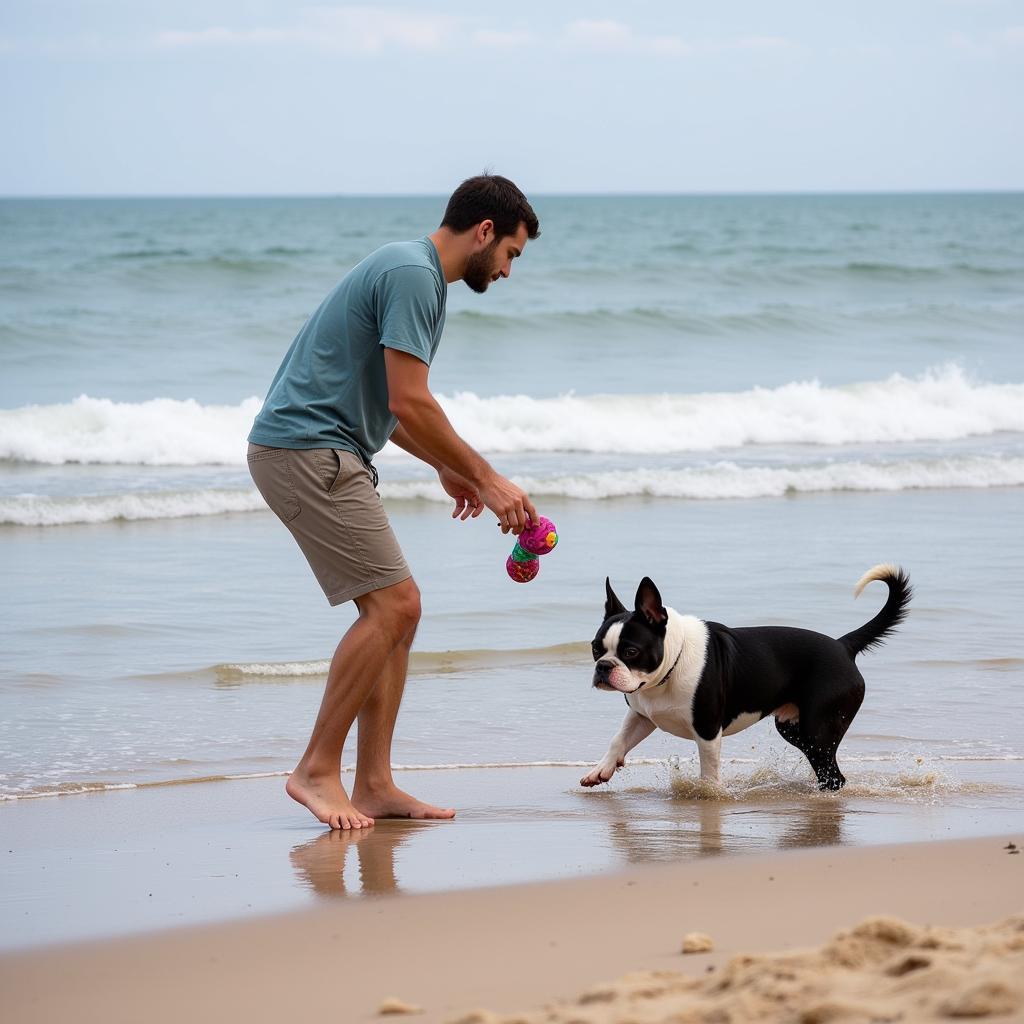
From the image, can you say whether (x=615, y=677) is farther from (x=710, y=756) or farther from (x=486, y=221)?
(x=486, y=221)

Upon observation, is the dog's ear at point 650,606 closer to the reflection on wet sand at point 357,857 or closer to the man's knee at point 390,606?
the man's knee at point 390,606

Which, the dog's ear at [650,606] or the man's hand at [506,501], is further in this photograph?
the dog's ear at [650,606]

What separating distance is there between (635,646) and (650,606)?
0.16 m

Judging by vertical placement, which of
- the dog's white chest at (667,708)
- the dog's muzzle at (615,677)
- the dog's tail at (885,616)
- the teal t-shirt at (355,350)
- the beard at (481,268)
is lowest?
the dog's white chest at (667,708)

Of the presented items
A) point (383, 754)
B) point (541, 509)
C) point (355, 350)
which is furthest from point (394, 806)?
point (541, 509)

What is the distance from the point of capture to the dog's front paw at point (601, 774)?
520 centimetres

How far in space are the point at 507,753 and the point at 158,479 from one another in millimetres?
8649

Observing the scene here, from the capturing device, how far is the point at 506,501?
14.6 ft

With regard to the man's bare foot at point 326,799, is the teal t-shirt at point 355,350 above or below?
above

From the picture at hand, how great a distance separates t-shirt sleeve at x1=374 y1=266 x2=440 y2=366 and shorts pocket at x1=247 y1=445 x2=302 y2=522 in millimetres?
536

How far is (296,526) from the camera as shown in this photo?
184 inches

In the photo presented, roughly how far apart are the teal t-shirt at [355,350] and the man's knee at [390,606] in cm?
44

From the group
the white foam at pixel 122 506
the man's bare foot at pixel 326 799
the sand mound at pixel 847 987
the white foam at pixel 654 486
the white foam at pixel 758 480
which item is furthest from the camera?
the white foam at pixel 758 480

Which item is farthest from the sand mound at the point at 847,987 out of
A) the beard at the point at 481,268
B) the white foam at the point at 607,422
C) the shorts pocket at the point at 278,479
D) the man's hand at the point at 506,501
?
the white foam at the point at 607,422
